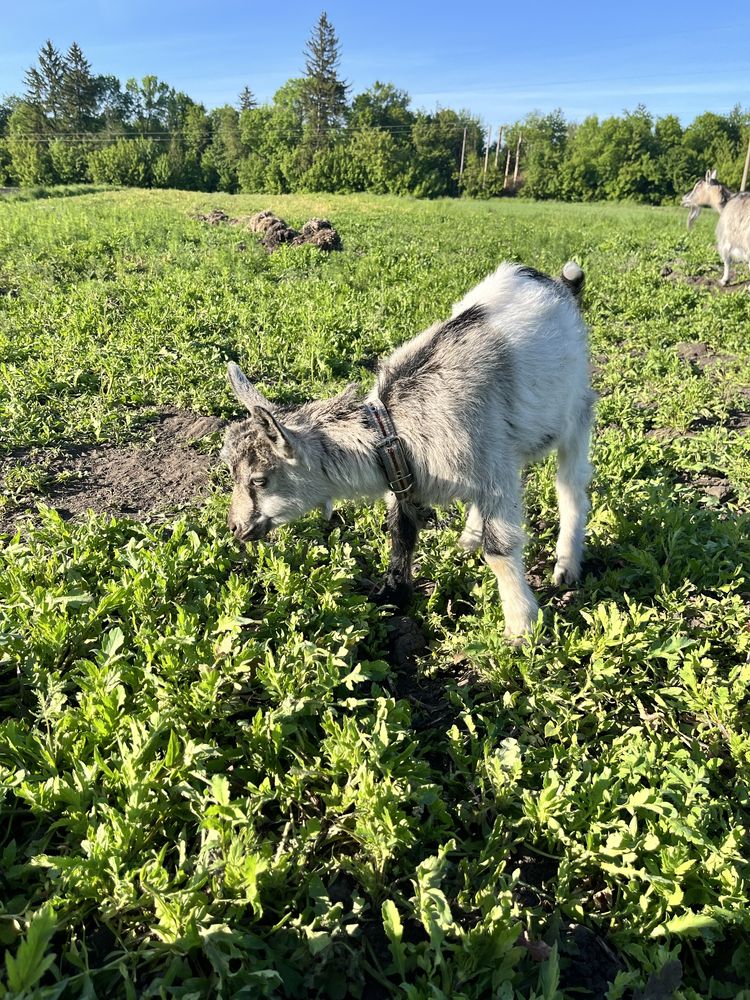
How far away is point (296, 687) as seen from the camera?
2.81 metres

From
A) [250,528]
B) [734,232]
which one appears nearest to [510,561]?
[250,528]

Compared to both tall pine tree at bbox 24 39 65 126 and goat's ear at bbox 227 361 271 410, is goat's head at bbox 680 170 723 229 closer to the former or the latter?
goat's ear at bbox 227 361 271 410

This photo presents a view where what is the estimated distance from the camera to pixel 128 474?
17.1ft

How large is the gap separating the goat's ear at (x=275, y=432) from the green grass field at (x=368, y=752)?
70cm

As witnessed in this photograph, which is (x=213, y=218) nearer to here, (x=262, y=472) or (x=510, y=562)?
(x=262, y=472)

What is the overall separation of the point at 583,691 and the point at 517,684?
0.35m

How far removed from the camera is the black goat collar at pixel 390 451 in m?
3.35

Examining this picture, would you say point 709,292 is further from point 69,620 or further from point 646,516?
point 69,620

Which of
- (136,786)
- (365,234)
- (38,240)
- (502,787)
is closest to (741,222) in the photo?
(365,234)

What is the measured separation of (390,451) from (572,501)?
1589mm

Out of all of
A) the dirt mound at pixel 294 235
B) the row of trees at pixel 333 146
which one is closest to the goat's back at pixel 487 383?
the dirt mound at pixel 294 235

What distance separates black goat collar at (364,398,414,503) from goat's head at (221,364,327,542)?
427 mm

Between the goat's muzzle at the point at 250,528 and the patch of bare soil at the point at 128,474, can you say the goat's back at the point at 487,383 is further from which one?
the patch of bare soil at the point at 128,474

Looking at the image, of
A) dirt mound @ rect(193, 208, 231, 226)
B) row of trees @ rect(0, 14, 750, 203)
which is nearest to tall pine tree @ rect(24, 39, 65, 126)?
row of trees @ rect(0, 14, 750, 203)
